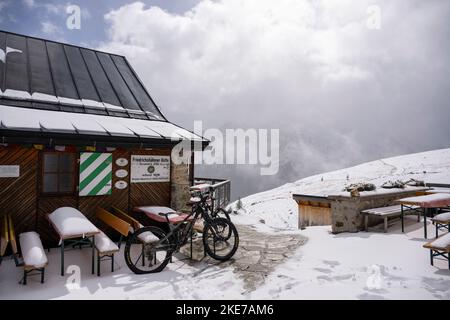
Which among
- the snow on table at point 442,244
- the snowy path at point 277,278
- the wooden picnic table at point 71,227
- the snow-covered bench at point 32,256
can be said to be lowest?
the snowy path at point 277,278

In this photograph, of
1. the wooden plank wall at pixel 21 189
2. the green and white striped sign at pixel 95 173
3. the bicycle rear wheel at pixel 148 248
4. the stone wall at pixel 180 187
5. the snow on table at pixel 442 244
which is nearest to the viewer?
the snow on table at pixel 442 244

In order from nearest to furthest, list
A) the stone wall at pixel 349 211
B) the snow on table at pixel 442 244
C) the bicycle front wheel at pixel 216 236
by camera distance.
→ 1. the snow on table at pixel 442 244
2. the bicycle front wheel at pixel 216 236
3. the stone wall at pixel 349 211

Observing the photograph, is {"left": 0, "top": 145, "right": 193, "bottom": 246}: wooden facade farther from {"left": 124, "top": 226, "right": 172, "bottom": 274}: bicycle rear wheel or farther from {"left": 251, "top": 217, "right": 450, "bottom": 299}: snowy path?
{"left": 251, "top": 217, "right": 450, "bottom": 299}: snowy path

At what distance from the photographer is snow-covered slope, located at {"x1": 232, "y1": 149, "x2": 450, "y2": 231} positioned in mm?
15188

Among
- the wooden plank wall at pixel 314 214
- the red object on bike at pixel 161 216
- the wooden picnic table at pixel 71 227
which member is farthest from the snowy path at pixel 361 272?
the wooden plank wall at pixel 314 214

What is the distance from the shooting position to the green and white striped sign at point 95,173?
7.28 meters

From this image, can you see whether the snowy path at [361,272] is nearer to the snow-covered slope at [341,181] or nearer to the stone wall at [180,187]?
the stone wall at [180,187]

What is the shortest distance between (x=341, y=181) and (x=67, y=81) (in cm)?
1838

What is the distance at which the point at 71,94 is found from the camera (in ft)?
28.9

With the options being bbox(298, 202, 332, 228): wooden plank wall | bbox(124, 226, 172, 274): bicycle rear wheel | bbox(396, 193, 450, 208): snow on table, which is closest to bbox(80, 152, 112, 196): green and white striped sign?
bbox(124, 226, 172, 274): bicycle rear wheel

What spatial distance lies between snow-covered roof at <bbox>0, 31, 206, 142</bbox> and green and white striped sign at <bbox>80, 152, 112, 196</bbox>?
0.82 m

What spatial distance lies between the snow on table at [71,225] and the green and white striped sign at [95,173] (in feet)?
4.22

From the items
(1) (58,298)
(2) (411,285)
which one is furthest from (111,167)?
(2) (411,285)

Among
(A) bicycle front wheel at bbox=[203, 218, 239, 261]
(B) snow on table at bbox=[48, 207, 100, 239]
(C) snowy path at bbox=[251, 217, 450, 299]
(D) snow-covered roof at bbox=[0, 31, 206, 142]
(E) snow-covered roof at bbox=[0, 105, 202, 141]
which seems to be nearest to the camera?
(C) snowy path at bbox=[251, 217, 450, 299]
